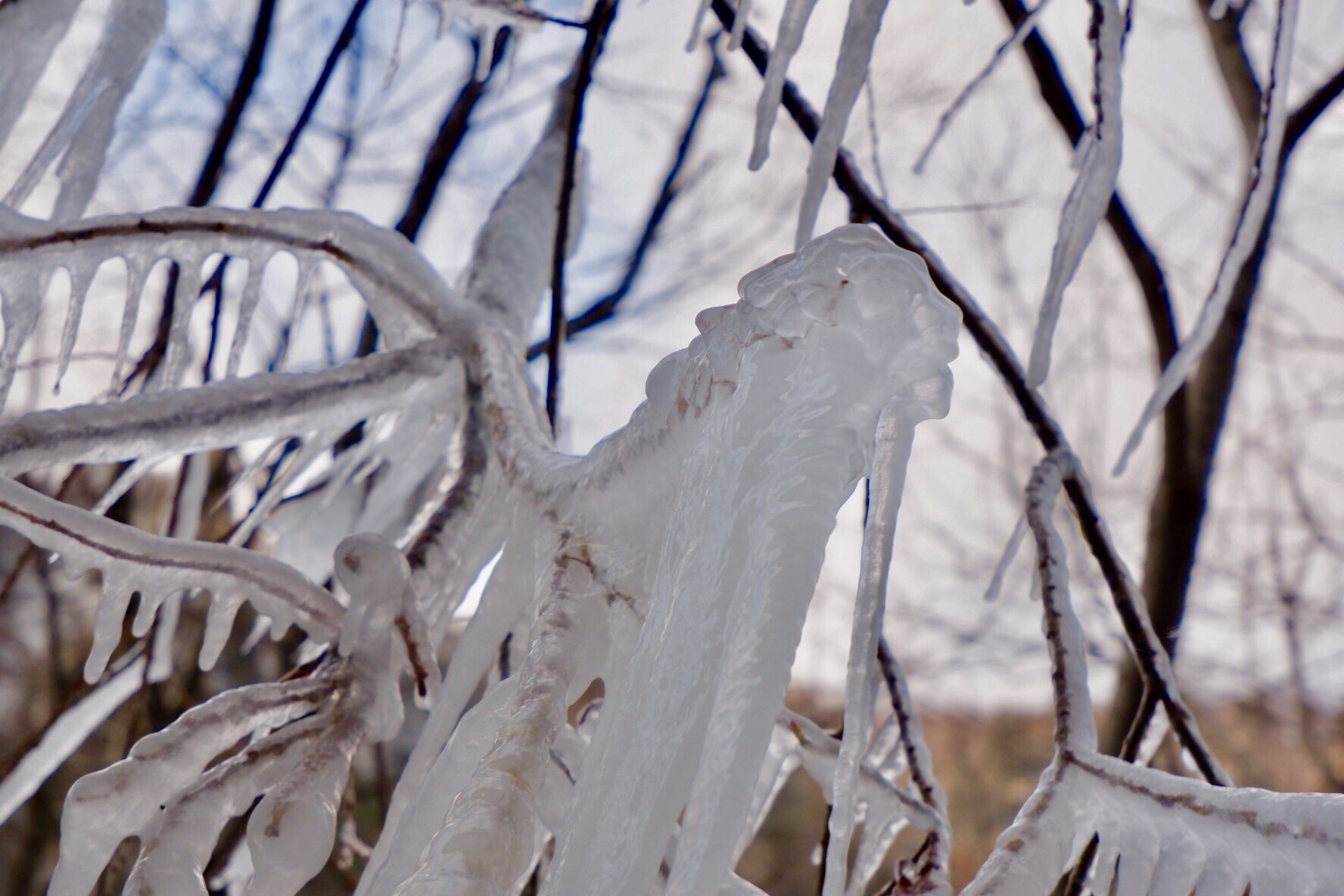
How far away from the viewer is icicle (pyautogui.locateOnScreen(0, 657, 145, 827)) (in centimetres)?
69

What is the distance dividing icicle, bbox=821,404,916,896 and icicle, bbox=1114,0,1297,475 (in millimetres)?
216

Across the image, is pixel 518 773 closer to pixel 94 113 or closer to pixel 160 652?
pixel 94 113

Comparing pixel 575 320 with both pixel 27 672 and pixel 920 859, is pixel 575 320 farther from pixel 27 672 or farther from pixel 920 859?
pixel 27 672

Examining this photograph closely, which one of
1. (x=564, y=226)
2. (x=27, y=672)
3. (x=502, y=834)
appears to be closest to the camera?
(x=502, y=834)

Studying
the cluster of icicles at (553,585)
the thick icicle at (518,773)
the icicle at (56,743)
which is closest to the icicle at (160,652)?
the icicle at (56,743)

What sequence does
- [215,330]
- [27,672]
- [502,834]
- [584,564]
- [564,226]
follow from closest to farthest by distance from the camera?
[502,834], [584,564], [564,226], [215,330], [27,672]

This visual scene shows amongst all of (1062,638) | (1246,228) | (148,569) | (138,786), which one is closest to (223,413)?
(148,569)

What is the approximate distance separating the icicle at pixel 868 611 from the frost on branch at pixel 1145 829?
63 millimetres

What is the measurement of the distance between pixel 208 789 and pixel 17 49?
431 millimetres

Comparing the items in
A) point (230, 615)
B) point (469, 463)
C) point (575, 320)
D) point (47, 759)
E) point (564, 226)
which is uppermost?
point (575, 320)

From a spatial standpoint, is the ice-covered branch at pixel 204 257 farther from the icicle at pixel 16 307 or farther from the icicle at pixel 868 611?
the icicle at pixel 868 611

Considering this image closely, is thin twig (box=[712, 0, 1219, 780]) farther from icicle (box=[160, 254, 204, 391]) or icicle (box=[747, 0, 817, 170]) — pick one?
icicle (box=[160, 254, 204, 391])

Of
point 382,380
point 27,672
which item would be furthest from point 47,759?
point 27,672

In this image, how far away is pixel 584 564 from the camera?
0.33 metres
